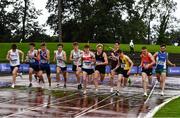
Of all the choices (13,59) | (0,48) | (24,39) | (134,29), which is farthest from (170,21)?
(13,59)

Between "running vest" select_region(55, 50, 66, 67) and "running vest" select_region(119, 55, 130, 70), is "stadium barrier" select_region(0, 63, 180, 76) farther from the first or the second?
"running vest" select_region(119, 55, 130, 70)

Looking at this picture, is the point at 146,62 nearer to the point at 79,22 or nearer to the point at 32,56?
the point at 32,56

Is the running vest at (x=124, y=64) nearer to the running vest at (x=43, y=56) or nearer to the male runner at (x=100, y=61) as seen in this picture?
the male runner at (x=100, y=61)

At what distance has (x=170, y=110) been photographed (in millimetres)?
14859

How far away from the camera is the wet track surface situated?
1356cm

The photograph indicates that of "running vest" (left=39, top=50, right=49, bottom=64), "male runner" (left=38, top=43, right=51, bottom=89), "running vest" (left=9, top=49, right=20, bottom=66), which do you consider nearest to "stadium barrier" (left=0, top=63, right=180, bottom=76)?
"male runner" (left=38, top=43, right=51, bottom=89)

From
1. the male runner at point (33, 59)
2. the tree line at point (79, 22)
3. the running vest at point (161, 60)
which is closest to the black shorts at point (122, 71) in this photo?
the running vest at point (161, 60)

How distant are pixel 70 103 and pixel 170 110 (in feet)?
10.7

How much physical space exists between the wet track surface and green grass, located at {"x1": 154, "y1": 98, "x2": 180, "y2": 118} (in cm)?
43

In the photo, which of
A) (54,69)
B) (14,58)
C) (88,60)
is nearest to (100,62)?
(88,60)

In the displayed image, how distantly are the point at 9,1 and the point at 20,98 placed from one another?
7415cm

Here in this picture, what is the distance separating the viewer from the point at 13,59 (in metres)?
21.7

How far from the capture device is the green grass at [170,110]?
1364 cm

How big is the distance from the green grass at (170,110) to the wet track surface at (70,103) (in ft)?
1.41
